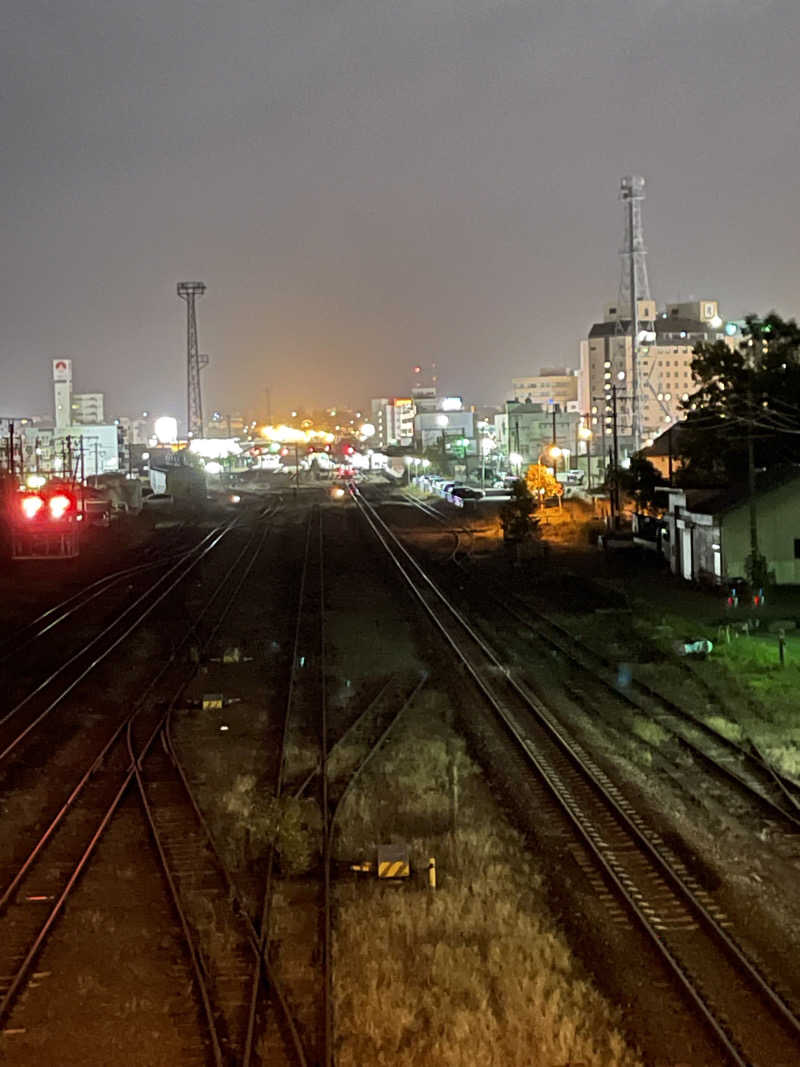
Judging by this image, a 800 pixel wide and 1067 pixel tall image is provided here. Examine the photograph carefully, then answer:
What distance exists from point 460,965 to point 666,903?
1.60 metres

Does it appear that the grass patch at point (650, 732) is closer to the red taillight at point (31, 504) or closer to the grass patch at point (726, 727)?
the grass patch at point (726, 727)

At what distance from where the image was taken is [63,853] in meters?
8.41

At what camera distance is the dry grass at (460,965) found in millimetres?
5285

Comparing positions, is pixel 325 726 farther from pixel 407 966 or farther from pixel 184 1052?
pixel 184 1052

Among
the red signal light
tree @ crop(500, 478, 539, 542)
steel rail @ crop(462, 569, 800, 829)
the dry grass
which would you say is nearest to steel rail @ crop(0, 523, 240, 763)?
the red signal light

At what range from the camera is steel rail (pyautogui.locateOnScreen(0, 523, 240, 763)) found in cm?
1286

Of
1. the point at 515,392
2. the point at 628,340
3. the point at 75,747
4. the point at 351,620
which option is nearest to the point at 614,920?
the point at 75,747

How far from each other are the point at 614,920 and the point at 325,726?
19.3ft

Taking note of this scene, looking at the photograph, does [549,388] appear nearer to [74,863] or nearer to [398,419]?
[398,419]

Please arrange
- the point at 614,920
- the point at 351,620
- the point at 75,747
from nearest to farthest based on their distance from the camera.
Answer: the point at 614,920 < the point at 75,747 < the point at 351,620

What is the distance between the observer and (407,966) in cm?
619

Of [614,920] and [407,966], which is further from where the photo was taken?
[614,920]

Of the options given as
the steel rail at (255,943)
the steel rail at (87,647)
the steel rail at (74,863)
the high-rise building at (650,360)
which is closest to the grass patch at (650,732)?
the steel rail at (255,943)

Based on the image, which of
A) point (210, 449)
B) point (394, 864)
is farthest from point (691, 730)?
point (210, 449)
